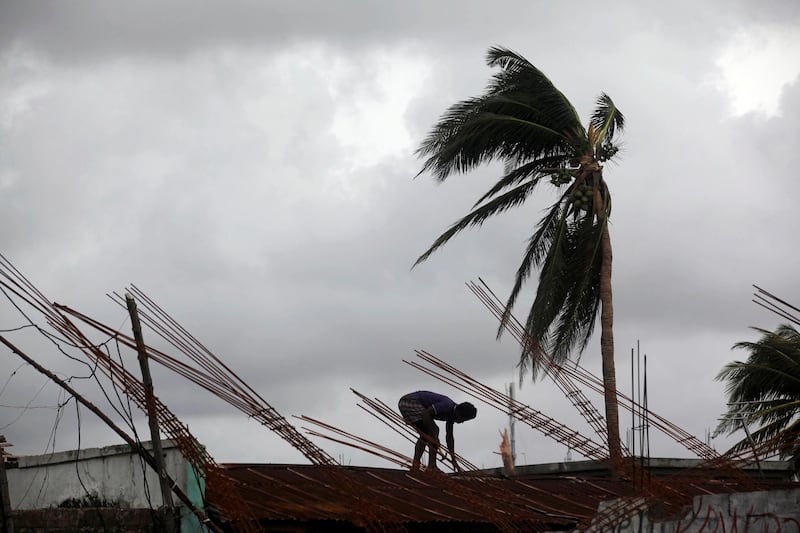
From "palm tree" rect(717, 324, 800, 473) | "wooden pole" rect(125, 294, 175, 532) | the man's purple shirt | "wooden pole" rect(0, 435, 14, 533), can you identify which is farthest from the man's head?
"palm tree" rect(717, 324, 800, 473)

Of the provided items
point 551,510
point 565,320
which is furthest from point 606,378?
point 551,510

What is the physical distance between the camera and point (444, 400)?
14211mm

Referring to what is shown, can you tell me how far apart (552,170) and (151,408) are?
41.4ft

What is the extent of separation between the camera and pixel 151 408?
404 inches

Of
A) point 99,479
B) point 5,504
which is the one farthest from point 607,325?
point 5,504

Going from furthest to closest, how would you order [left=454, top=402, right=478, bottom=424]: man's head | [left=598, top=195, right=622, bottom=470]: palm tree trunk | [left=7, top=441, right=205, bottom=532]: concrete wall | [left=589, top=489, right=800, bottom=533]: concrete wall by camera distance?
[left=598, top=195, right=622, bottom=470]: palm tree trunk, [left=454, top=402, right=478, bottom=424]: man's head, [left=7, top=441, right=205, bottom=532]: concrete wall, [left=589, top=489, right=800, bottom=533]: concrete wall

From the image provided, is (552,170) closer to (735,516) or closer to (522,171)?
(522,171)

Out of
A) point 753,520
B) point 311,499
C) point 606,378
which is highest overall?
point 606,378

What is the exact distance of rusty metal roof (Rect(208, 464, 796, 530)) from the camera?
10.8m

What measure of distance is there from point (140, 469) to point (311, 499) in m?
1.86

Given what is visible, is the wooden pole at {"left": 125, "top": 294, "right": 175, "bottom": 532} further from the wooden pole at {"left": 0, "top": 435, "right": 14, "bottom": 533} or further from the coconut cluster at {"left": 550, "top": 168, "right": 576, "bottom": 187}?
the coconut cluster at {"left": 550, "top": 168, "right": 576, "bottom": 187}

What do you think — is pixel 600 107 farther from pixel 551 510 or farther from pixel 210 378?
pixel 210 378

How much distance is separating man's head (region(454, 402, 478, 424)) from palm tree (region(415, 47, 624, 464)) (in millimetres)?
6244

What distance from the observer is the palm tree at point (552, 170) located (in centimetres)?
2050
